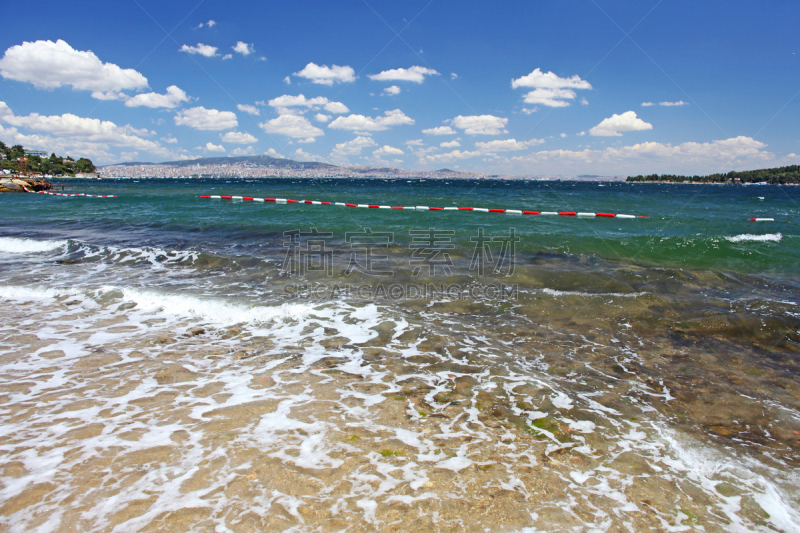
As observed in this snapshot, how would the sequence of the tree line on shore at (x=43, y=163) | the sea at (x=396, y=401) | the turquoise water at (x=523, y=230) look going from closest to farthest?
the sea at (x=396, y=401)
the turquoise water at (x=523, y=230)
the tree line on shore at (x=43, y=163)

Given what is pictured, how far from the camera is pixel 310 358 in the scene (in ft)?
17.9

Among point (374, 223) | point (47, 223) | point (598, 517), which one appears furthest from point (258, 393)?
point (47, 223)

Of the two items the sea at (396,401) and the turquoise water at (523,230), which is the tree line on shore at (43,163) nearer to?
the turquoise water at (523,230)

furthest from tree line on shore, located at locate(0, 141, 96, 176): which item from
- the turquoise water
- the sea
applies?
the sea

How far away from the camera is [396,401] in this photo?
4285mm

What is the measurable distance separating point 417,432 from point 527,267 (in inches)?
339

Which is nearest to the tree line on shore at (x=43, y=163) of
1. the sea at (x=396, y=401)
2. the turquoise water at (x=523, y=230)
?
the turquoise water at (x=523, y=230)

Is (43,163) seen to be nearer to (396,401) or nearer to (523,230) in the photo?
(523,230)

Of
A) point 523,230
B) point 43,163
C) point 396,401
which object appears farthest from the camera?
point 43,163

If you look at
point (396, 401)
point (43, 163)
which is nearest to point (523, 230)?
point (396, 401)

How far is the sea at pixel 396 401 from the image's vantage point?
9.21ft

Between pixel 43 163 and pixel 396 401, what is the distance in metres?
183

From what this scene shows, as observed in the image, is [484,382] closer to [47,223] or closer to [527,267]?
[527,267]

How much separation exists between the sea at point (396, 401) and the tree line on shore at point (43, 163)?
130057mm
